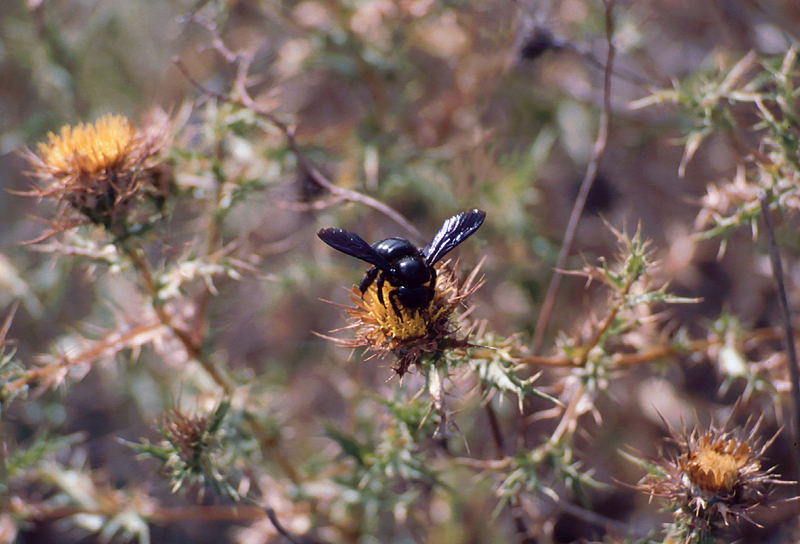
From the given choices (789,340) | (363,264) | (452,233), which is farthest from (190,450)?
(789,340)

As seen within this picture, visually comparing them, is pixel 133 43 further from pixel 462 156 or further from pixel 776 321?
pixel 776 321

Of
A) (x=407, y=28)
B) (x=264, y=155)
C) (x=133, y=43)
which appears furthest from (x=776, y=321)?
(x=133, y=43)

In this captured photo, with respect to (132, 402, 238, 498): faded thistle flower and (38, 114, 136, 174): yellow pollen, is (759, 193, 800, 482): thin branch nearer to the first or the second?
(132, 402, 238, 498): faded thistle flower

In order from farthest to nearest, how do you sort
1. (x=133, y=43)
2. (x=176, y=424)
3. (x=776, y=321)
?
1. (x=133, y=43)
2. (x=776, y=321)
3. (x=176, y=424)

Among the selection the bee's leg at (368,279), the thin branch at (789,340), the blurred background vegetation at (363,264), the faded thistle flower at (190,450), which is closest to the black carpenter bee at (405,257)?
the bee's leg at (368,279)

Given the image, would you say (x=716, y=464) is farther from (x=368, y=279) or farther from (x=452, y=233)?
(x=368, y=279)

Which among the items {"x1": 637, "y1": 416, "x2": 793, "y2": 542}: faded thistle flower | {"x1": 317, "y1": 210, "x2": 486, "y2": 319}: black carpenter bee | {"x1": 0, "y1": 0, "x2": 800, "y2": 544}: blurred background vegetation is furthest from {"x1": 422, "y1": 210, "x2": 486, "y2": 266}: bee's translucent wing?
{"x1": 637, "y1": 416, "x2": 793, "y2": 542}: faded thistle flower
